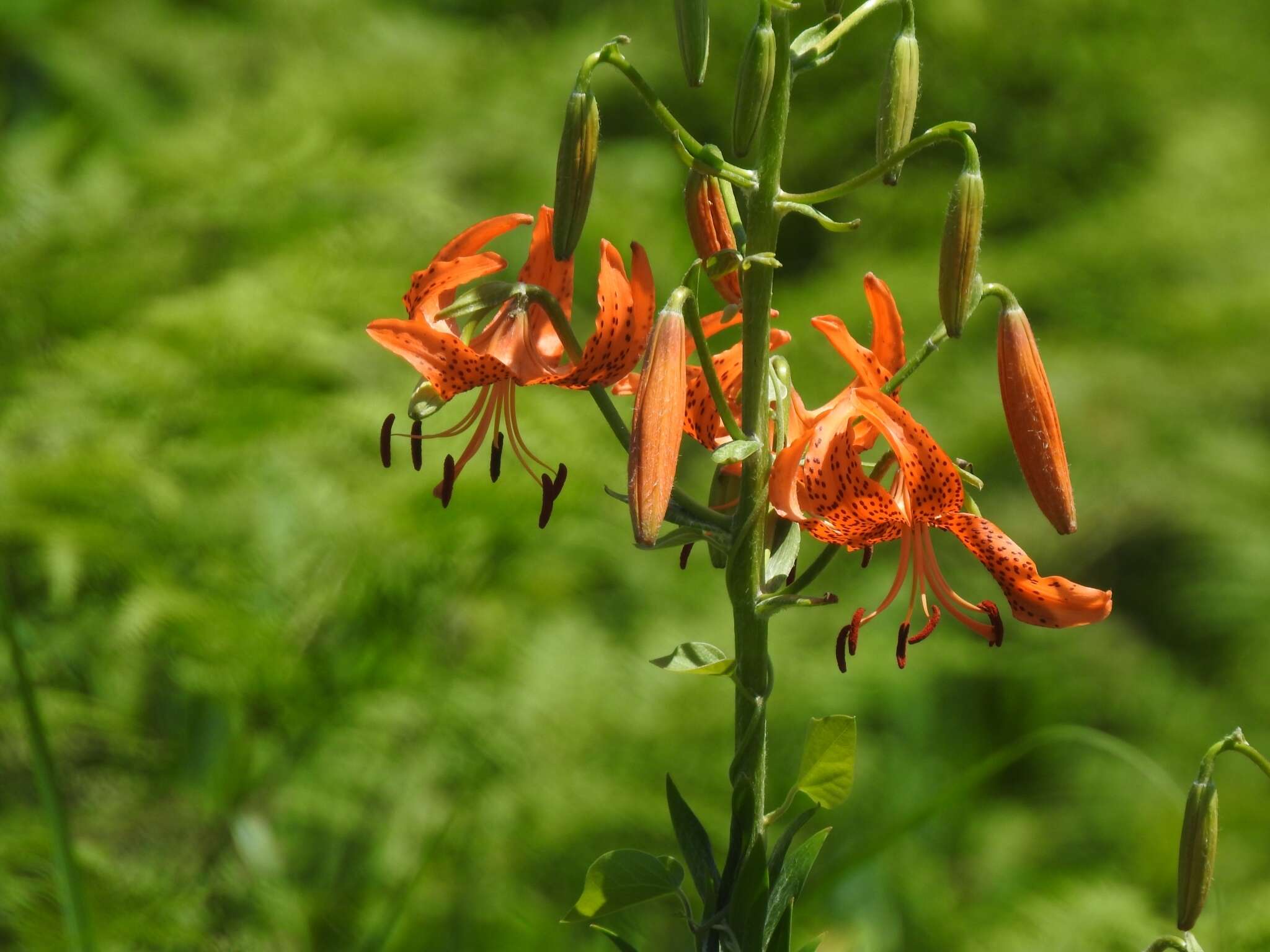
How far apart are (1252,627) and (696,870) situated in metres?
1.89

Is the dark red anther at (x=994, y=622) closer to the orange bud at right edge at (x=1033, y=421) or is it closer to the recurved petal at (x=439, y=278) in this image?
the orange bud at right edge at (x=1033, y=421)

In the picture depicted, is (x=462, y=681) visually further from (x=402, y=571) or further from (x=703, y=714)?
(x=703, y=714)

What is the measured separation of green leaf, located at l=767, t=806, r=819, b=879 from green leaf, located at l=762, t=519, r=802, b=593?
0.12 meters

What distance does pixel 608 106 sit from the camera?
3.09 m

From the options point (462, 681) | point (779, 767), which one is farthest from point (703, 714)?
point (462, 681)

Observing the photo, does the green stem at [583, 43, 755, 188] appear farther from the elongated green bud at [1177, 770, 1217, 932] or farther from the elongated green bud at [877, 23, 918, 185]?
the elongated green bud at [1177, 770, 1217, 932]

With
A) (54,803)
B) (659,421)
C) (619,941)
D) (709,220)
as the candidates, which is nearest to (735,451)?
(659,421)

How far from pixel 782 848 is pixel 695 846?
50 mm

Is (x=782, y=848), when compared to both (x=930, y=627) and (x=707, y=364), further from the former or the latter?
(x=707, y=364)

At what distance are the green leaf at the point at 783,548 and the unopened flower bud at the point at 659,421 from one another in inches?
3.9

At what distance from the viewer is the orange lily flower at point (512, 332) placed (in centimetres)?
69

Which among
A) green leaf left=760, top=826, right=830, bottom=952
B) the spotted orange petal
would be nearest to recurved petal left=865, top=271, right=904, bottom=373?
the spotted orange petal

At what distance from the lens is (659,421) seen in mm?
591

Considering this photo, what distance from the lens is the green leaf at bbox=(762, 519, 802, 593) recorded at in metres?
0.67
